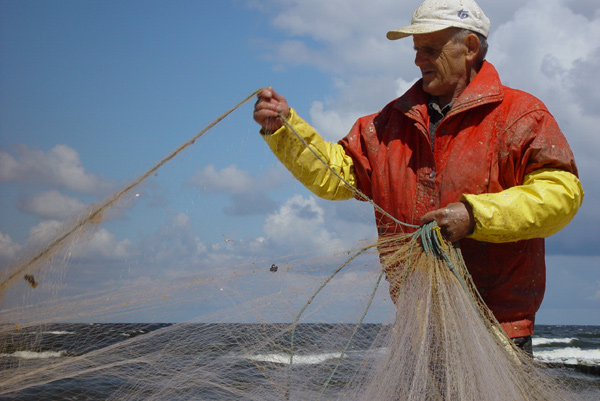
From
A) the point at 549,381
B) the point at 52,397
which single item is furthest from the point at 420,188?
the point at 52,397

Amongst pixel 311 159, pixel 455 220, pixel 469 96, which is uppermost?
pixel 469 96

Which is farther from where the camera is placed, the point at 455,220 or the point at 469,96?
the point at 469,96

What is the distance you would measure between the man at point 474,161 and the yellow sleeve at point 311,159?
1 centimetres

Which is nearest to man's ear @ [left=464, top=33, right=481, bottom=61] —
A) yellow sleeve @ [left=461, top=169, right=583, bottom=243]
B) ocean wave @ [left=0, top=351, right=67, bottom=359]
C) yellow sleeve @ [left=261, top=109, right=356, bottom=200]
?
yellow sleeve @ [left=461, top=169, right=583, bottom=243]

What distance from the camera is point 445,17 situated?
2305mm

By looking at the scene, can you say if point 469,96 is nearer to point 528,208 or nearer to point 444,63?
point 444,63

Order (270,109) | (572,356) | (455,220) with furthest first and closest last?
(572,356)
(270,109)
(455,220)

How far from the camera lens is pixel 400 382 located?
2119mm

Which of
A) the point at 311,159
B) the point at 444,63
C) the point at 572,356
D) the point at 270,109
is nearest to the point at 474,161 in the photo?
the point at 444,63

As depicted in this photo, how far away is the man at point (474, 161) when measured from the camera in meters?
2.04

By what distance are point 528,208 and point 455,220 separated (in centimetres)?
28

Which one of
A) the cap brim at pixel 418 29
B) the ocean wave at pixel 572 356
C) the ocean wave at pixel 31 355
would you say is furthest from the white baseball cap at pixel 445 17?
the ocean wave at pixel 572 356

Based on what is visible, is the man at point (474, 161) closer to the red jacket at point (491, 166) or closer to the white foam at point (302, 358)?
the red jacket at point (491, 166)

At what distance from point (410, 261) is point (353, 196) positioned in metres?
0.55
